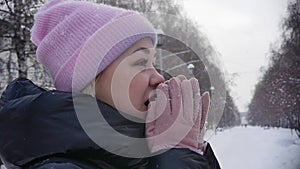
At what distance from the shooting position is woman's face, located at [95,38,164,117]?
24.2 inches

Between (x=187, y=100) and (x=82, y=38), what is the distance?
7.2 inches

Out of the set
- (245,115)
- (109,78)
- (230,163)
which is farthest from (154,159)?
(245,115)

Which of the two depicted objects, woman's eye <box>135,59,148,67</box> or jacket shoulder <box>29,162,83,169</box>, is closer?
jacket shoulder <box>29,162,83,169</box>

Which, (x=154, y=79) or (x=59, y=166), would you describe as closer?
(x=59, y=166)

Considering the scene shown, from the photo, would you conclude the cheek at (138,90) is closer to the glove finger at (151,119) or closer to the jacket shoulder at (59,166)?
the glove finger at (151,119)

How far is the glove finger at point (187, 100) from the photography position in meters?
0.58

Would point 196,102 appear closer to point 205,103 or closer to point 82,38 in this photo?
point 205,103

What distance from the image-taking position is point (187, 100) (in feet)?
1.89

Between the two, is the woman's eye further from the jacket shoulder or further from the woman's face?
the jacket shoulder

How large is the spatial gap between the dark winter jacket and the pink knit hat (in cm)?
6

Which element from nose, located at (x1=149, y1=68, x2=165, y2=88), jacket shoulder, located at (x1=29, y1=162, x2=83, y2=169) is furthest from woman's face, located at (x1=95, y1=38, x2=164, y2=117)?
jacket shoulder, located at (x1=29, y1=162, x2=83, y2=169)

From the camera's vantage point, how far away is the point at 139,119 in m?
0.61

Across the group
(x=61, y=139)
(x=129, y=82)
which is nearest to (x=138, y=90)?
(x=129, y=82)

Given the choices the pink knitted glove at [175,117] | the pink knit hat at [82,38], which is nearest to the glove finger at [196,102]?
the pink knitted glove at [175,117]
